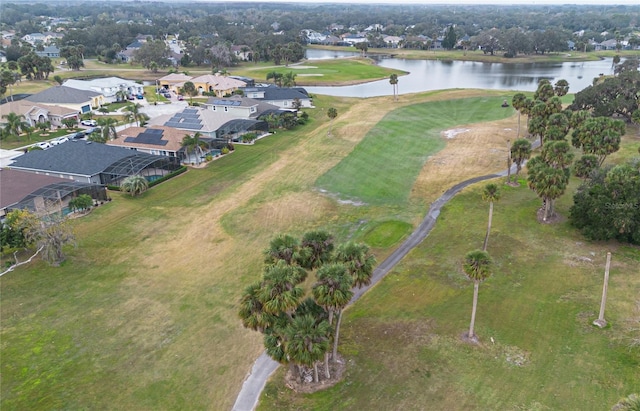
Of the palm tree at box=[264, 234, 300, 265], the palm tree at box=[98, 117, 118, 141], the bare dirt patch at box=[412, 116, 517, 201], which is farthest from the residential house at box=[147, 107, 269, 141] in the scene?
the palm tree at box=[264, 234, 300, 265]

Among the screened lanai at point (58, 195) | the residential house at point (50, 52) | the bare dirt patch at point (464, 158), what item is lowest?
the bare dirt patch at point (464, 158)

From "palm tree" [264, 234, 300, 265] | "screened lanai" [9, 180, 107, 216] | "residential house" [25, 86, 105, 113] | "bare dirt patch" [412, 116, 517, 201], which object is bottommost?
"bare dirt patch" [412, 116, 517, 201]

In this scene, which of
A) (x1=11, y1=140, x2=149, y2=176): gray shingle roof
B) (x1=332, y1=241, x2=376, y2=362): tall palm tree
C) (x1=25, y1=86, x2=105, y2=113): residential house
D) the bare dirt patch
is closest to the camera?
(x1=332, y1=241, x2=376, y2=362): tall palm tree

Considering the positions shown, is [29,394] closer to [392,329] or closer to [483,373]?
[392,329]

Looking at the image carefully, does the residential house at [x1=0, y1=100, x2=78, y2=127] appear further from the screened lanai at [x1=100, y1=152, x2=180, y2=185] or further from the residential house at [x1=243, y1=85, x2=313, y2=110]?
the residential house at [x1=243, y1=85, x2=313, y2=110]

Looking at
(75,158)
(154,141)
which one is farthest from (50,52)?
(75,158)

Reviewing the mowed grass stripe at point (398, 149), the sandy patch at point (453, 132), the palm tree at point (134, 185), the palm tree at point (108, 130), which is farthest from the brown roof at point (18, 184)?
the sandy patch at point (453, 132)

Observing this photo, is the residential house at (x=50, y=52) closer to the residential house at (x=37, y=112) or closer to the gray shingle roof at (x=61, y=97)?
the gray shingle roof at (x=61, y=97)
